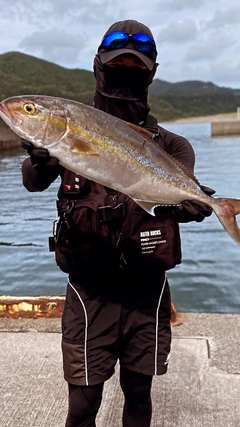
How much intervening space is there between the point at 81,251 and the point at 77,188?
12.9 inches

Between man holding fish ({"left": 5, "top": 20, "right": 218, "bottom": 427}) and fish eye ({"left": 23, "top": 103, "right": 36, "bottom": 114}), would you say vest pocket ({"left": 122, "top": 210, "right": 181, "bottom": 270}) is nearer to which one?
man holding fish ({"left": 5, "top": 20, "right": 218, "bottom": 427})

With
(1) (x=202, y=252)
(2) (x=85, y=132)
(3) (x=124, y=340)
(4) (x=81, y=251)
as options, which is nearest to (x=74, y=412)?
(3) (x=124, y=340)

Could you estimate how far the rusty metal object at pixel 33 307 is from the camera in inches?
189

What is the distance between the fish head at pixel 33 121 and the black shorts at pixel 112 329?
0.84 meters

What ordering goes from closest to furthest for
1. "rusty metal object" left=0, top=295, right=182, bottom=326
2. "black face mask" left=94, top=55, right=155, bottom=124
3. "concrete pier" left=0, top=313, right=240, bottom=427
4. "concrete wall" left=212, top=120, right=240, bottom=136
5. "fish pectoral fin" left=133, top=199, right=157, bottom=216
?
"fish pectoral fin" left=133, top=199, right=157, bottom=216, "black face mask" left=94, top=55, right=155, bottom=124, "concrete pier" left=0, top=313, right=240, bottom=427, "rusty metal object" left=0, top=295, right=182, bottom=326, "concrete wall" left=212, top=120, right=240, bottom=136

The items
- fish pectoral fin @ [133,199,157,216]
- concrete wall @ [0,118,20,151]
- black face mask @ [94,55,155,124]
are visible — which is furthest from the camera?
concrete wall @ [0,118,20,151]

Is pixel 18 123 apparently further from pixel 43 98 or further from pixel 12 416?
pixel 12 416

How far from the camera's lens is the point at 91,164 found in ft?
7.44

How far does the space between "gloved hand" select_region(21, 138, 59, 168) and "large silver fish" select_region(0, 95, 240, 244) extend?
0.10 feet

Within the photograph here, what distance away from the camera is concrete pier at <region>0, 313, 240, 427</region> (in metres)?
3.35

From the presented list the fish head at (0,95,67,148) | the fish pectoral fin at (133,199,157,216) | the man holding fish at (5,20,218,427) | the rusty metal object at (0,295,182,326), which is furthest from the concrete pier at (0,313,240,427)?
the fish head at (0,95,67,148)

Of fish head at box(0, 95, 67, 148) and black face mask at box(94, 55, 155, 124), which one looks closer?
fish head at box(0, 95, 67, 148)

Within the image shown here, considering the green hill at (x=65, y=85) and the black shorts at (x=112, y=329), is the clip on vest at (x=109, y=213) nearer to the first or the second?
the black shorts at (x=112, y=329)

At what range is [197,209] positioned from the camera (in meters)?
2.51
